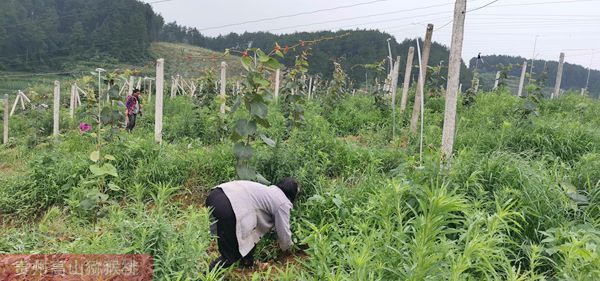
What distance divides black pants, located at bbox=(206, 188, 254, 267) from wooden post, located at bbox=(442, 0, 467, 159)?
2.18 m

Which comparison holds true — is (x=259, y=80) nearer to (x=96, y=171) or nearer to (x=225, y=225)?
(x=225, y=225)

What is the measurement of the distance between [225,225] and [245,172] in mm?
1082

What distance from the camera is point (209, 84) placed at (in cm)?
884

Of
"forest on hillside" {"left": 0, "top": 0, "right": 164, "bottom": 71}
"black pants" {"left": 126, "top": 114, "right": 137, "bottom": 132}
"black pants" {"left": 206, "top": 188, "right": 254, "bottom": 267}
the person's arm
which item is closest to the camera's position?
"black pants" {"left": 206, "top": 188, "right": 254, "bottom": 267}

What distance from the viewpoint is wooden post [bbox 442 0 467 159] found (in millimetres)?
3957

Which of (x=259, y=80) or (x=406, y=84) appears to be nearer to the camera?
(x=259, y=80)

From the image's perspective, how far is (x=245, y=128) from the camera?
431cm

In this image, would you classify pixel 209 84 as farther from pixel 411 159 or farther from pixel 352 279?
pixel 352 279

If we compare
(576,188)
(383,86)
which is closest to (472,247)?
(576,188)

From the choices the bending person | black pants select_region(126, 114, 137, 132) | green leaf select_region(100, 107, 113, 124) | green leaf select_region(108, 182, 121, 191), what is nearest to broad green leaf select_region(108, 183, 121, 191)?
green leaf select_region(108, 182, 121, 191)

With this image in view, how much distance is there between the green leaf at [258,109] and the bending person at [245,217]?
930 millimetres

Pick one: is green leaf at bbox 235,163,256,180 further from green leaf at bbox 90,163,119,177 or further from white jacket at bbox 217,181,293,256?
green leaf at bbox 90,163,119,177

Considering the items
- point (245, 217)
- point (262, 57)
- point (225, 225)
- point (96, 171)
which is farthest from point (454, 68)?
point (96, 171)

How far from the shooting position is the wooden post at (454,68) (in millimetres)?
3957
